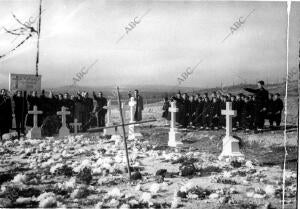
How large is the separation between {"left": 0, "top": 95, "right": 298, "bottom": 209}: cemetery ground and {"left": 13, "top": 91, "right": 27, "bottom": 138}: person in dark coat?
73 cm

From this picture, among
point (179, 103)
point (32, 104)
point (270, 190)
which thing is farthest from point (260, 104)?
point (32, 104)

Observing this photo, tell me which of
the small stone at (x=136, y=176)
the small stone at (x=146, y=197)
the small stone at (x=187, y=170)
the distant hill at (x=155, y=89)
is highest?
the distant hill at (x=155, y=89)

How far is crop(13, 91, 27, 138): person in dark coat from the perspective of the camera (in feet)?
27.6

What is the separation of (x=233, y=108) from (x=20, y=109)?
5.18m

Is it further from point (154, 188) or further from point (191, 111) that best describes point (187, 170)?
point (191, 111)

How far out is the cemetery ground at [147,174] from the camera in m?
4.90

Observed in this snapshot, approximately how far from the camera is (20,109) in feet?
28.1

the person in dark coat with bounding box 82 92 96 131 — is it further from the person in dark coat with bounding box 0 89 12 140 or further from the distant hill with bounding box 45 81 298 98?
the person in dark coat with bounding box 0 89 12 140

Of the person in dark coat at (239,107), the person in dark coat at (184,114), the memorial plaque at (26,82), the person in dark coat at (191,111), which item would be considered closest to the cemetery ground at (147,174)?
the person in dark coat at (239,107)

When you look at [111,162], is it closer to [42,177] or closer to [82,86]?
[42,177]

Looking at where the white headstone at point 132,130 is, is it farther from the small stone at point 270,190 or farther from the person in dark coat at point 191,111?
the small stone at point 270,190

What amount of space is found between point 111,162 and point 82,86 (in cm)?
212

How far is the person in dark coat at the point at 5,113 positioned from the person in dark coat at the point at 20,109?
15cm

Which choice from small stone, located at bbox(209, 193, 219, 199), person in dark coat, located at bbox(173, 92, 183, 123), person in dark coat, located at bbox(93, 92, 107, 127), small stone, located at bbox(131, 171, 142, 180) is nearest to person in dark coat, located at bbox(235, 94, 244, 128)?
person in dark coat, located at bbox(173, 92, 183, 123)
